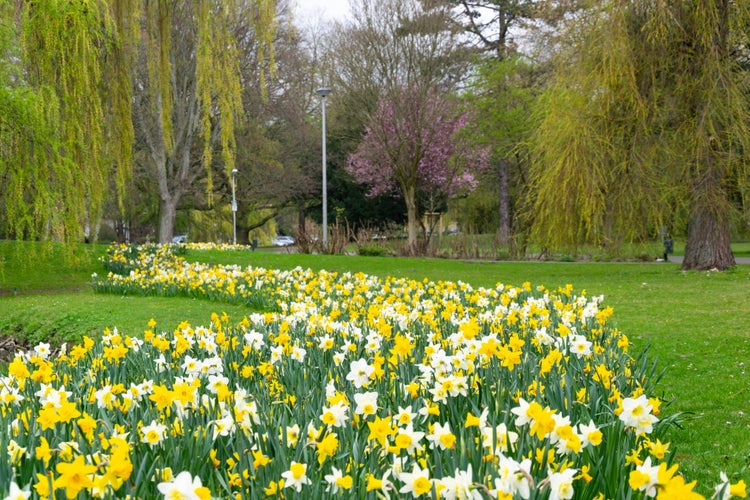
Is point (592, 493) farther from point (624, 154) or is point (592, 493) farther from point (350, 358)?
point (624, 154)

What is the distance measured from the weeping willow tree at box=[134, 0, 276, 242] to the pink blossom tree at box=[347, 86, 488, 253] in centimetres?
536

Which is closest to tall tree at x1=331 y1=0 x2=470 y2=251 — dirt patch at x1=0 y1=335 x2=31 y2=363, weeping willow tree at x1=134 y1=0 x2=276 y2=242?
weeping willow tree at x1=134 y1=0 x2=276 y2=242

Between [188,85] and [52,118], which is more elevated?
[188,85]

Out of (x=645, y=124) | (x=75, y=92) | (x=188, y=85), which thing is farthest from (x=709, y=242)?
(x=188, y=85)

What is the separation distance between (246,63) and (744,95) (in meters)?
16.1

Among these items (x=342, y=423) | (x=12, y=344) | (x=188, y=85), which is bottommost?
(x=12, y=344)

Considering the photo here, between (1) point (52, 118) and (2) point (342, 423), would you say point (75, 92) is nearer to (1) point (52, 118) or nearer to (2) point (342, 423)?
(1) point (52, 118)

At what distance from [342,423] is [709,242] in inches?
482

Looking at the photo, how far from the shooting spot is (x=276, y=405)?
2.65m

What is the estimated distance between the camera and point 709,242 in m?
12.5

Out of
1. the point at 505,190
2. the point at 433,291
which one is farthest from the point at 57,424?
the point at 505,190

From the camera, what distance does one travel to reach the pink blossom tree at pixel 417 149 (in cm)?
2284

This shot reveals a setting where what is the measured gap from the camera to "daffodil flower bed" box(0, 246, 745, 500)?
1.68 metres

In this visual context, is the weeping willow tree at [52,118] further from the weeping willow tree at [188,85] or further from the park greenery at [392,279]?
the weeping willow tree at [188,85]
